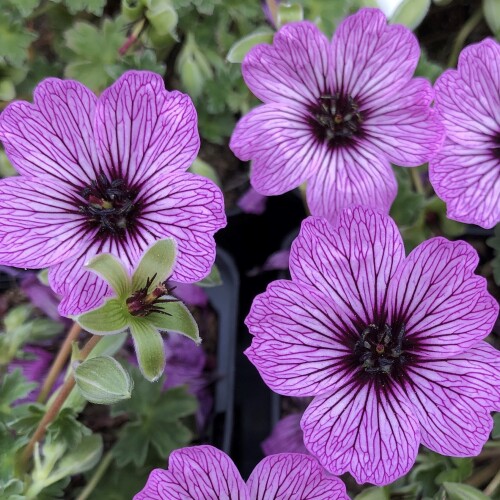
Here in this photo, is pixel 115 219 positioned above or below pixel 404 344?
above

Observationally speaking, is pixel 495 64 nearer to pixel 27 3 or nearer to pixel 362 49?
pixel 362 49

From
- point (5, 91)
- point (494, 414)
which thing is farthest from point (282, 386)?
point (5, 91)

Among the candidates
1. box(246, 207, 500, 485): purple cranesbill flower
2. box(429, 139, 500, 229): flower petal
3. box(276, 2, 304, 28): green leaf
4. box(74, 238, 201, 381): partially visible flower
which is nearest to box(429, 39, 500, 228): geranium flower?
box(429, 139, 500, 229): flower petal

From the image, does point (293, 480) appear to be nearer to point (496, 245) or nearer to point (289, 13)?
point (496, 245)

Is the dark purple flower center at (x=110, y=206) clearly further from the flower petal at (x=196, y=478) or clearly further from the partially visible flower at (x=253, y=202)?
the partially visible flower at (x=253, y=202)

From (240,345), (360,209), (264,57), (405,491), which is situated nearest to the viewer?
(360,209)

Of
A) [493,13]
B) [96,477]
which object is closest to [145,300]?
[96,477]
